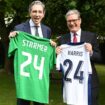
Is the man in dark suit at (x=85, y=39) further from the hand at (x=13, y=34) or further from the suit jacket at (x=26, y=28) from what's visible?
the hand at (x=13, y=34)

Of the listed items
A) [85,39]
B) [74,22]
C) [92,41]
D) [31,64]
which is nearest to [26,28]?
[31,64]

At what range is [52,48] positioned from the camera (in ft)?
23.0

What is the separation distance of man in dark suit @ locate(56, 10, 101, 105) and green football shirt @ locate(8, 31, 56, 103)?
265 millimetres

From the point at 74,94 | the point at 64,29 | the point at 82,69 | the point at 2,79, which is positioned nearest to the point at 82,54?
the point at 82,69

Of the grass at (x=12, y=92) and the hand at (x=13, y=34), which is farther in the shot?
the grass at (x=12, y=92)

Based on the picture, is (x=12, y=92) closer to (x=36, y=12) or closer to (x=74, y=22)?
(x=36, y=12)

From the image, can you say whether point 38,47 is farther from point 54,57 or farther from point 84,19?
point 84,19

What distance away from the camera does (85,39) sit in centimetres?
670

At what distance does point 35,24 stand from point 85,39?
819mm

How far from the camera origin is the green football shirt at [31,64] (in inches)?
270

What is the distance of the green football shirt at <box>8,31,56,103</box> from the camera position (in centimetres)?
685

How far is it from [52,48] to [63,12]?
15.4 feet

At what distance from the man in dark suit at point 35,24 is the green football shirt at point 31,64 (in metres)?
0.08

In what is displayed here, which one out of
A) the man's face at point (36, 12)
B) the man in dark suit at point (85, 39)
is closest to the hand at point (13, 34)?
the man's face at point (36, 12)
